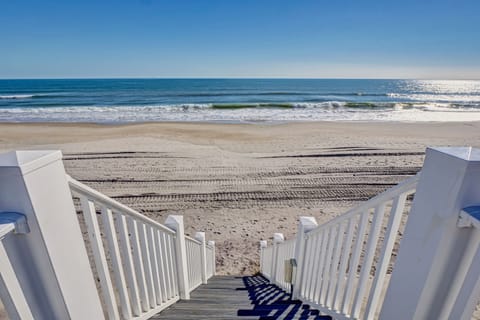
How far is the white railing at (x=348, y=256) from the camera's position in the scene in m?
1.41

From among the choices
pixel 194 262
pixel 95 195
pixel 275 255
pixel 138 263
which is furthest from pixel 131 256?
pixel 275 255

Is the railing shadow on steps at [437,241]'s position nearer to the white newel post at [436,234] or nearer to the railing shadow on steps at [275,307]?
the white newel post at [436,234]

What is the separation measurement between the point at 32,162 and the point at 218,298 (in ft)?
8.73

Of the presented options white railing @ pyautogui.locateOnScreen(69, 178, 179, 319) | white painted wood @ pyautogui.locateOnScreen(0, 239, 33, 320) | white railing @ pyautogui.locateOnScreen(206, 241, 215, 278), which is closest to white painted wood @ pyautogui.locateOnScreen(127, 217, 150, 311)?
white railing @ pyautogui.locateOnScreen(69, 178, 179, 319)

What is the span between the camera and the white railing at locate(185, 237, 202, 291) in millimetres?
3235

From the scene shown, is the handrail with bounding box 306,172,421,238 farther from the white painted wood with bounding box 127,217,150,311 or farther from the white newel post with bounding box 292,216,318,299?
the white painted wood with bounding box 127,217,150,311

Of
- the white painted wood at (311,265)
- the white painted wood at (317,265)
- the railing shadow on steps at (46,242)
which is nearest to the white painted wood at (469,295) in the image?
the white painted wood at (317,265)

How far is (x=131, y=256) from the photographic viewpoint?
184 centimetres

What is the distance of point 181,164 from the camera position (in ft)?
32.1

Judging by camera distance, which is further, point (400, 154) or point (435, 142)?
point (435, 142)

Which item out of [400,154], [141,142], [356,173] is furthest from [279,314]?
[141,142]

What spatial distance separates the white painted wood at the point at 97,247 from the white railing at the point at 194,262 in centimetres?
146

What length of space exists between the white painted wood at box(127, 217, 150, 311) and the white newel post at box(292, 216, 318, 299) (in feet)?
4.76

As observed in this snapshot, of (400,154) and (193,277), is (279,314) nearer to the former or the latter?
(193,277)
